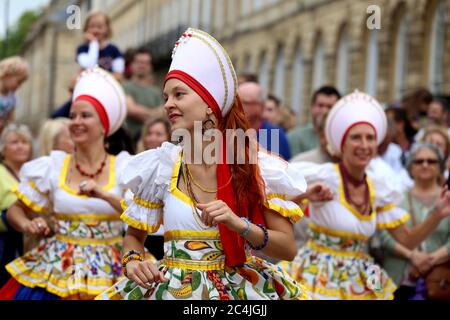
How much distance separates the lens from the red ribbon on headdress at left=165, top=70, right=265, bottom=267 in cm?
440

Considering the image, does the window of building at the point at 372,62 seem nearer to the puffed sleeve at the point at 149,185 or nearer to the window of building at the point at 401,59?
the window of building at the point at 401,59

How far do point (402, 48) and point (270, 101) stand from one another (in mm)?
12001

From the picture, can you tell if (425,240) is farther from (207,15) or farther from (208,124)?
(207,15)

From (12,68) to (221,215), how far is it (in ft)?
19.5

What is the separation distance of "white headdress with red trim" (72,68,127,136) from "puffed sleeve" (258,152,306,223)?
2119 millimetres

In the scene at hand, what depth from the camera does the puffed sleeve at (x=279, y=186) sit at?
457 centimetres

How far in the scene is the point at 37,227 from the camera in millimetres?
6070

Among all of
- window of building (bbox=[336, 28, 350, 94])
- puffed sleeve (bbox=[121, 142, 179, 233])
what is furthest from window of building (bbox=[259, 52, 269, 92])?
puffed sleeve (bbox=[121, 142, 179, 233])

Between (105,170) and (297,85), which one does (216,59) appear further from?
(297,85)

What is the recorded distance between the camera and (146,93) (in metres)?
10.6

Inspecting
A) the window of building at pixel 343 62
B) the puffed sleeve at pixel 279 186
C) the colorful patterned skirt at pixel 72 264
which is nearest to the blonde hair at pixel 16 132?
the colorful patterned skirt at pixel 72 264

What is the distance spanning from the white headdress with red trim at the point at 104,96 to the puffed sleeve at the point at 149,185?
180 cm

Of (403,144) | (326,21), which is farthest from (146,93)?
(326,21)

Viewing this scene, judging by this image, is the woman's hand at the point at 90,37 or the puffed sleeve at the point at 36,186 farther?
the woman's hand at the point at 90,37
